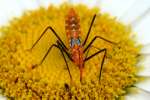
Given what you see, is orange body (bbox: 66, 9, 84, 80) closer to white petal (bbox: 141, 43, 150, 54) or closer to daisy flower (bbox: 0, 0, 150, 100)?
daisy flower (bbox: 0, 0, 150, 100)

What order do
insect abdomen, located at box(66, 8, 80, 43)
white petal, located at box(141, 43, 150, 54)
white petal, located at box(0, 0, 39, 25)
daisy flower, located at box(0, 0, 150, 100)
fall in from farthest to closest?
white petal, located at box(0, 0, 39, 25) → white petal, located at box(141, 43, 150, 54) → insect abdomen, located at box(66, 8, 80, 43) → daisy flower, located at box(0, 0, 150, 100)

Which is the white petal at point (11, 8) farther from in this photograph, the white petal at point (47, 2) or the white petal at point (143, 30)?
the white petal at point (143, 30)

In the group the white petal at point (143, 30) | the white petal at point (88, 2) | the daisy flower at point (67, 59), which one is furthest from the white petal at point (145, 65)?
the white petal at point (88, 2)

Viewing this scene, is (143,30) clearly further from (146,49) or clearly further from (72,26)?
(72,26)

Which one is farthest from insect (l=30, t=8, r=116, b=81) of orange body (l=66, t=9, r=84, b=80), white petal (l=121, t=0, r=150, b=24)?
white petal (l=121, t=0, r=150, b=24)

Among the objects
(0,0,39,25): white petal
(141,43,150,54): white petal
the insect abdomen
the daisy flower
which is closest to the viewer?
the daisy flower

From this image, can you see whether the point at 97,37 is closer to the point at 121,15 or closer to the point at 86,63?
the point at 86,63

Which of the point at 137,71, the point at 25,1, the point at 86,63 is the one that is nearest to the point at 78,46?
the point at 86,63
